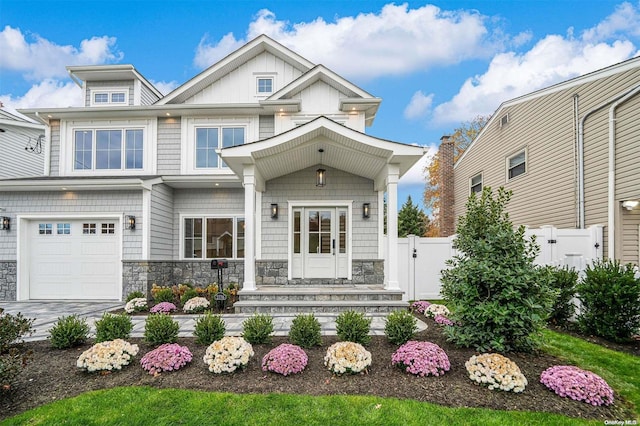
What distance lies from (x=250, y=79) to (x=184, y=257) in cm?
581

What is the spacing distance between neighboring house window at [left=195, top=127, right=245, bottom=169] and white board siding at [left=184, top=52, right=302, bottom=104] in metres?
1.09

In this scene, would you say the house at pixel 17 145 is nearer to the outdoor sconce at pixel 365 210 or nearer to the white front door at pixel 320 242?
the white front door at pixel 320 242

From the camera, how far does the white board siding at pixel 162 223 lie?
859cm

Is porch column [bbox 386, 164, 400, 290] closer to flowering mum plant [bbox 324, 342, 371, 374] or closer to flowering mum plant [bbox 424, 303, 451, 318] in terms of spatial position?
flowering mum plant [bbox 424, 303, 451, 318]

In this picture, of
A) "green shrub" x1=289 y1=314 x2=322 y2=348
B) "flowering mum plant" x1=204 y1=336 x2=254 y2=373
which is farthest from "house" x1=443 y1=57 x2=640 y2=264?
"flowering mum plant" x1=204 y1=336 x2=254 y2=373

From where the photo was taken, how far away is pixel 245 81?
398 inches

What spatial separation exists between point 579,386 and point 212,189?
890 centimetres

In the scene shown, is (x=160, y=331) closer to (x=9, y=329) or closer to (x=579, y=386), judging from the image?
(x=9, y=329)

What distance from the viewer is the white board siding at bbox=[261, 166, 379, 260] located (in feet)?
27.9

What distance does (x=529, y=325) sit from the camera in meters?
4.00

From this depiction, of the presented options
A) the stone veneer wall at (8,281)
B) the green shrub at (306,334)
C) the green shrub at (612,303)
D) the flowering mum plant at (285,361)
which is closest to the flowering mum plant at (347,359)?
the flowering mum plant at (285,361)

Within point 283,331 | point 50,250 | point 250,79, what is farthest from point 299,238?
point 50,250

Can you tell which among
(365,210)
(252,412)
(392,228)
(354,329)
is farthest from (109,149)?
(252,412)

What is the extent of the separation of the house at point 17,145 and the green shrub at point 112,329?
12060 millimetres
